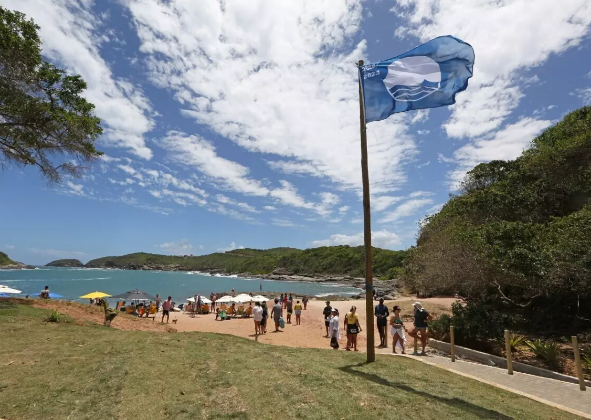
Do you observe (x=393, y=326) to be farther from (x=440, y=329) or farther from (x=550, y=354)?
(x=550, y=354)

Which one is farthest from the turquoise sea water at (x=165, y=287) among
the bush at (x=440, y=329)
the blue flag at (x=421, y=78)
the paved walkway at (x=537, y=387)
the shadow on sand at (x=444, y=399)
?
the blue flag at (x=421, y=78)

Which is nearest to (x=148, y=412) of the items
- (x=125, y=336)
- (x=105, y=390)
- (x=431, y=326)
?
(x=105, y=390)

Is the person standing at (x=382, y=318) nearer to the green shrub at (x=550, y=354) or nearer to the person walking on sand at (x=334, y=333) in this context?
the person walking on sand at (x=334, y=333)

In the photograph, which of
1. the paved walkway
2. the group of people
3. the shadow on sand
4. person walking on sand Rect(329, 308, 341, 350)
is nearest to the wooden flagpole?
the shadow on sand

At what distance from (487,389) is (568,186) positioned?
67.8 ft

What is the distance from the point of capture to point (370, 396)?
18.8ft

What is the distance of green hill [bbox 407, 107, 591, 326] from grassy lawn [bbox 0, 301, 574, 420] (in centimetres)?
935

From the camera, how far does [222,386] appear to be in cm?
601

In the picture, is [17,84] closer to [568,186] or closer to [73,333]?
[73,333]

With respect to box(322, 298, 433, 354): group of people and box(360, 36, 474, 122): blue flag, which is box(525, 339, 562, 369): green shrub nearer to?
box(322, 298, 433, 354): group of people

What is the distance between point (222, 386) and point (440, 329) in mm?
12367

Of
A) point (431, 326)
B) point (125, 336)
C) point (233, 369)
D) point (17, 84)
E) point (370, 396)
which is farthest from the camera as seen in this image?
point (431, 326)

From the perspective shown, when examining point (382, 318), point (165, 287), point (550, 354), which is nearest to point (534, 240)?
point (550, 354)

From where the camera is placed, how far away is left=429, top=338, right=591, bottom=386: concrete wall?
10117mm
